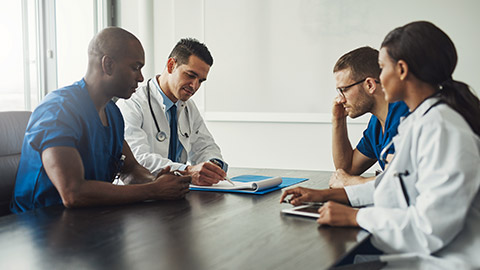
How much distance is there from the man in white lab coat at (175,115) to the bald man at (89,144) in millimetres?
451

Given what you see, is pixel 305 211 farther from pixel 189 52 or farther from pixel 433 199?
pixel 189 52

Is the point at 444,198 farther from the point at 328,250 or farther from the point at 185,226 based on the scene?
the point at 185,226

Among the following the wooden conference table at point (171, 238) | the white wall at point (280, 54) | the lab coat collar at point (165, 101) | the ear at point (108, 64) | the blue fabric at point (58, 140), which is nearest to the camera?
the wooden conference table at point (171, 238)

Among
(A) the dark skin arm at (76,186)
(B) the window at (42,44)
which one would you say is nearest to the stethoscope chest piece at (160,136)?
(A) the dark skin arm at (76,186)

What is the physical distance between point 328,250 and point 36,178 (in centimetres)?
112

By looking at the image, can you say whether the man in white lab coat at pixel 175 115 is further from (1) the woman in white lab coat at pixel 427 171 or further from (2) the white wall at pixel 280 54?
(2) the white wall at pixel 280 54

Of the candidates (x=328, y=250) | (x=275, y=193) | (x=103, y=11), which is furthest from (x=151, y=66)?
(x=328, y=250)

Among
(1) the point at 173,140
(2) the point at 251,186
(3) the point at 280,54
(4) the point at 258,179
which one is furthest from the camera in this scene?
(3) the point at 280,54

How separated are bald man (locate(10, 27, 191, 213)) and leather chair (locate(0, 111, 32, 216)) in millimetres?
147

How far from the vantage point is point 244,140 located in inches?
181

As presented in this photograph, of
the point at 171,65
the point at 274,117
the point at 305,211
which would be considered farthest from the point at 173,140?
the point at 274,117

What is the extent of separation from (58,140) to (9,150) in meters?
0.59

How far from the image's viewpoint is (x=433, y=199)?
116cm

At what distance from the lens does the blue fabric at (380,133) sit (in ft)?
6.85
